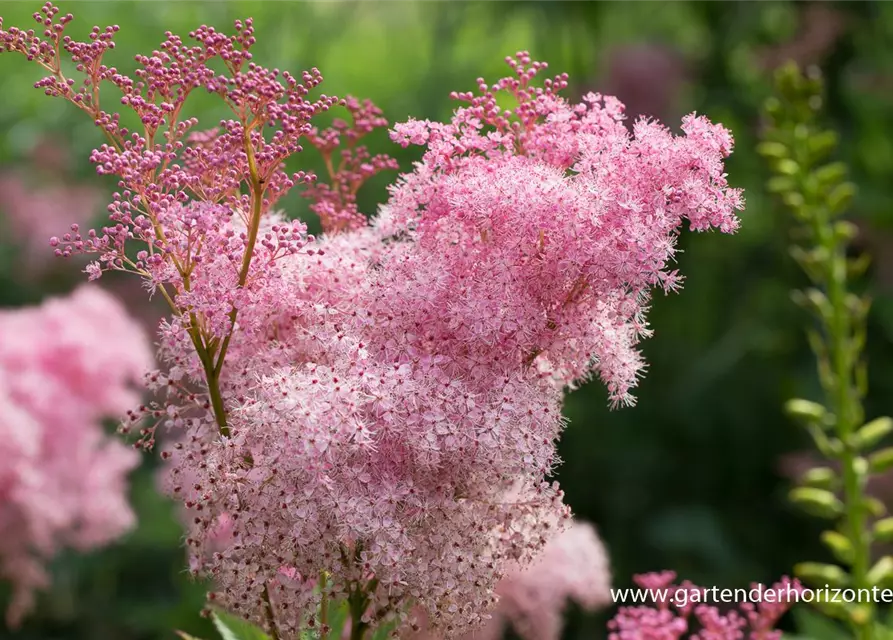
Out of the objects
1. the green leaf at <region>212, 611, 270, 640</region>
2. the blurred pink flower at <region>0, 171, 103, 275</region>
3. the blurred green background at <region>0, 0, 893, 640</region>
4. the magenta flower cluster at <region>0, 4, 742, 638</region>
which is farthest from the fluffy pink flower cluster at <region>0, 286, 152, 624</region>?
the magenta flower cluster at <region>0, 4, 742, 638</region>

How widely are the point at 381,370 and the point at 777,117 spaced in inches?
11.6

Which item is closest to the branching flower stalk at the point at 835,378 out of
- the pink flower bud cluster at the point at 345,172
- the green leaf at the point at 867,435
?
the green leaf at the point at 867,435

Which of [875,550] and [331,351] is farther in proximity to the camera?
[875,550]

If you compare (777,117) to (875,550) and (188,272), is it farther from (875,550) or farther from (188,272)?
(875,550)

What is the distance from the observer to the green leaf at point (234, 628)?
0.83 metres

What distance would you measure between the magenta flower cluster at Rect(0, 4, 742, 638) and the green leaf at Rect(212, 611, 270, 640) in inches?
2.1

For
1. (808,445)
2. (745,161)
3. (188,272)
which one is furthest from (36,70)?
(188,272)

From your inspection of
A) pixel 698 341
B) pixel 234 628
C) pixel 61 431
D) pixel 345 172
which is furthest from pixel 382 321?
pixel 698 341

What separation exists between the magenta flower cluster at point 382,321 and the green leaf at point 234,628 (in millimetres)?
54

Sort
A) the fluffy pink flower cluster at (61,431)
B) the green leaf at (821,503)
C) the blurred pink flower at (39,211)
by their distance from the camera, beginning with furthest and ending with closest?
the blurred pink flower at (39,211) < the fluffy pink flower cluster at (61,431) < the green leaf at (821,503)

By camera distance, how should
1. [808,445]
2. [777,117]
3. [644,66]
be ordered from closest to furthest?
[777,117]
[808,445]
[644,66]

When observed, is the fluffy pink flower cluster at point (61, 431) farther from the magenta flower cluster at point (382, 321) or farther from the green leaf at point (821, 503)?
the green leaf at point (821, 503)

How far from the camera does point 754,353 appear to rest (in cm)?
295

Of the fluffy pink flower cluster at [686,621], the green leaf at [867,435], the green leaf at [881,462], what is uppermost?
the green leaf at [867,435]
